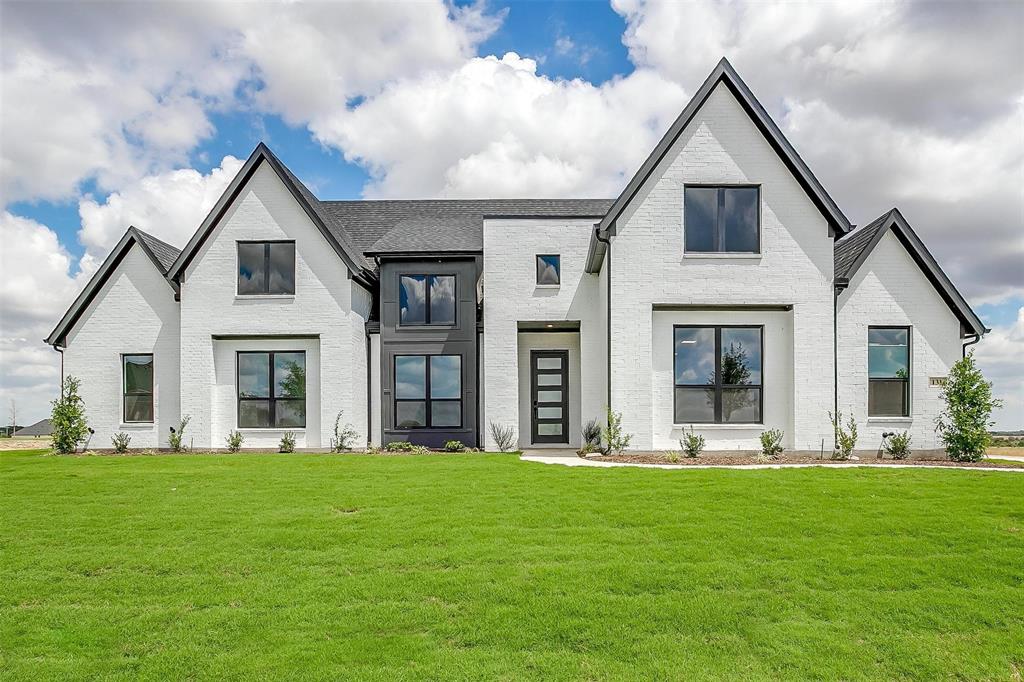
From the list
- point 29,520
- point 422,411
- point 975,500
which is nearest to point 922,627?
point 975,500

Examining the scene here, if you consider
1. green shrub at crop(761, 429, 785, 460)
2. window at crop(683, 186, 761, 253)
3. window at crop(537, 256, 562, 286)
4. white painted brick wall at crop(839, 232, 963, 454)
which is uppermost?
window at crop(683, 186, 761, 253)

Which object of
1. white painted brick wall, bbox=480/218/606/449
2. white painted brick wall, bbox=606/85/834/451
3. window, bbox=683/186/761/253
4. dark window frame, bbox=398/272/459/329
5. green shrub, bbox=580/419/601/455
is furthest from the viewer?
dark window frame, bbox=398/272/459/329

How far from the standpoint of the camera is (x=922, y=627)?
18.4 ft

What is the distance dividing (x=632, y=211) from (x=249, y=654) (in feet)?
44.1

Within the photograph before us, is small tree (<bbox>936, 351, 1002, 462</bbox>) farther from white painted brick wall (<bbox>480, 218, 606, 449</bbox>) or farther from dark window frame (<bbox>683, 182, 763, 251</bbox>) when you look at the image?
white painted brick wall (<bbox>480, 218, 606, 449</bbox>)

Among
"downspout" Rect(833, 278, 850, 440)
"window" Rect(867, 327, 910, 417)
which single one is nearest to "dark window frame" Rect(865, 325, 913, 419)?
"window" Rect(867, 327, 910, 417)

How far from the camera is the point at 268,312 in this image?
18469 millimetres

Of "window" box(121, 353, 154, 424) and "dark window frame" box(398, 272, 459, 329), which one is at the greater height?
"dark window frame" box(398, 272, 459, 329)

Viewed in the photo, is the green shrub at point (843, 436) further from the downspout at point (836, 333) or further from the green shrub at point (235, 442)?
the green shrub at point (235, 442)

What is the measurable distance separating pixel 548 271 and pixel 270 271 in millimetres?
7956

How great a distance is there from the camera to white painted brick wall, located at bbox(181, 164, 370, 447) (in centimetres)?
1831

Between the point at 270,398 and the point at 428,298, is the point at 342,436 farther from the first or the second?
the point at 428,298

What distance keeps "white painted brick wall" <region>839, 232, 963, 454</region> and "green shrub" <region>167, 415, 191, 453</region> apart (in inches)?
699

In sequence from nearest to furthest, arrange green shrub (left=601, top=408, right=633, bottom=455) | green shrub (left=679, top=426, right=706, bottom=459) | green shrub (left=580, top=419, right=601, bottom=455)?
green shrub (left=679, top=426, right=706, bottom=459), green shrub (left=601, top=408, right=633, bottom=455), green shrub (left=580, top=419, right=601, bottom=455)
